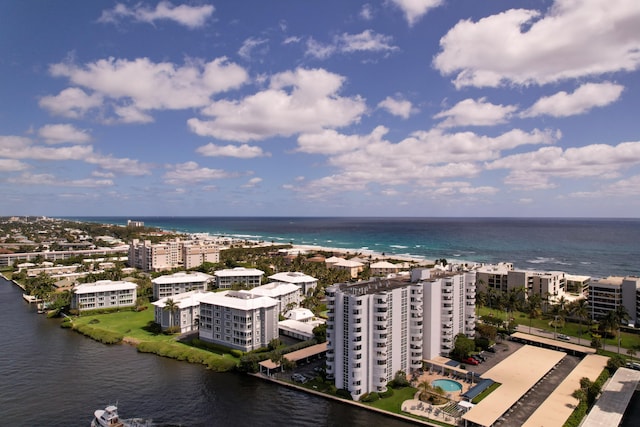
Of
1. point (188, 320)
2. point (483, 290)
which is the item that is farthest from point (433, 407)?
point (483, 290)

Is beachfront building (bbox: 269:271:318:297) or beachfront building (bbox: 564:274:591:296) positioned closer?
beachfront building (bbox: 564:274:591:296)

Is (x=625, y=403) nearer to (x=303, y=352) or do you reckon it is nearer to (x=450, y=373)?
(x=450, y=373)

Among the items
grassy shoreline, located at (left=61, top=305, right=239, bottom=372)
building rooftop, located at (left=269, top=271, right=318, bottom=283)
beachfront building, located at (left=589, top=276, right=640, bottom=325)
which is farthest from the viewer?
building rooftop, located at (left=269, top=271, right=318, bottom=283)

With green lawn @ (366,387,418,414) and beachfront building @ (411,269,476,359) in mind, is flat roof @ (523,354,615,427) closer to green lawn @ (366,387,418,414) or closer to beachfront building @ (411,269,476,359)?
green lawn @ (366,387,418,414)

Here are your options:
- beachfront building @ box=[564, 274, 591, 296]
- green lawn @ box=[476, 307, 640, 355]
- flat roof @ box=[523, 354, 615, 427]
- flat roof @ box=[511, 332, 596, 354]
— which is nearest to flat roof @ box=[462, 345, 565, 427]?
flat roof @ box=[511, 332, 596, 354]

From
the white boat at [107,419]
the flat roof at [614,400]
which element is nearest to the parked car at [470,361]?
the flat roof at [614,400]

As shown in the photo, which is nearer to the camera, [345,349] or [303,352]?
[345,349]
